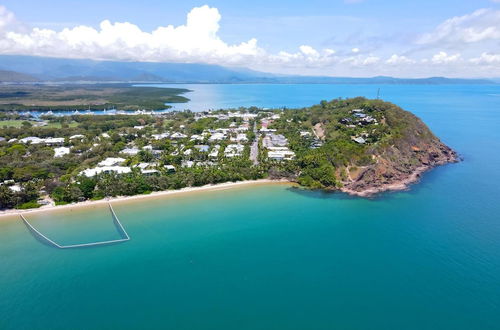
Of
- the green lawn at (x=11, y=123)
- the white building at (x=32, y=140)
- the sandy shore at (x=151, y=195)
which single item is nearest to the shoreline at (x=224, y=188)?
the sandy shore at (x=151, y=195)

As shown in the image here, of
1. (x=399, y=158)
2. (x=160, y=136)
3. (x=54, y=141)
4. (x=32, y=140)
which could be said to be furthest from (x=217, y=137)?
(x=32, y=140)

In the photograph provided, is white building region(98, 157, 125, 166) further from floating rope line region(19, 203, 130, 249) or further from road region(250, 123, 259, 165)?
road region(250, 123, 259, 165)

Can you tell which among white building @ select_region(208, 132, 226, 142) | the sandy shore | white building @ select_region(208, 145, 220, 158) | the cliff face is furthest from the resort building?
the cliff face

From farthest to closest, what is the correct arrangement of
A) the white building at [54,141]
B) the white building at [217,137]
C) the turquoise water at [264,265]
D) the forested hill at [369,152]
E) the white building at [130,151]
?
the white building at [217,137] < the white building at [54,141] < the white building at [130,151] < the forested hill at [369,152] < the turquoise water at [264,265]

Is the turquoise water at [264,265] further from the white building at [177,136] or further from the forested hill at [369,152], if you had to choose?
the white building at [177,136]

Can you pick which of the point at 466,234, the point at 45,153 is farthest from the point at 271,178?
the point at 45,153

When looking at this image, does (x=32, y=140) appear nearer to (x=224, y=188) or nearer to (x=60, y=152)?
(x=60, y=152)
